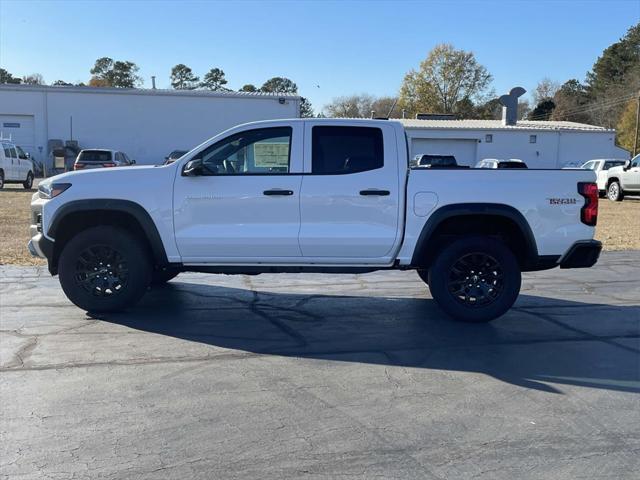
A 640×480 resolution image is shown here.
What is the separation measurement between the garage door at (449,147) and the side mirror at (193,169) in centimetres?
3687

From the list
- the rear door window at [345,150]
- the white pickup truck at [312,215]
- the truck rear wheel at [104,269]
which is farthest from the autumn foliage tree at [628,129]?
the truck rear wheel at [104,269]

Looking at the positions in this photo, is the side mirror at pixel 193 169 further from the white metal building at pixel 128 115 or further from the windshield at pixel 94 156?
the white metal building at pixel 128 115

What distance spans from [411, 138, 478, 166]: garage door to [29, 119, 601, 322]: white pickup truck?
119ft

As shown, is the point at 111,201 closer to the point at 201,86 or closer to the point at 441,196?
the point at 441,196

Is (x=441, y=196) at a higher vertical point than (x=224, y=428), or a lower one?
higher

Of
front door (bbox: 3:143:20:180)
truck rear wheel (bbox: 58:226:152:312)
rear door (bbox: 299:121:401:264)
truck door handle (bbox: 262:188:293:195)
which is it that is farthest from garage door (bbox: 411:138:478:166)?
truck rear wheel (bbox: 58:226:152:312)

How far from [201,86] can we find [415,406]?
106m

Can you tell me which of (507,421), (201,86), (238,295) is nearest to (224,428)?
(507,421)

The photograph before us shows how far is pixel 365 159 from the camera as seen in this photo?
21.7 feet

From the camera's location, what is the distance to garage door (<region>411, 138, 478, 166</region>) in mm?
42625

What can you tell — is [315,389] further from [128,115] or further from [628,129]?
[628,129]

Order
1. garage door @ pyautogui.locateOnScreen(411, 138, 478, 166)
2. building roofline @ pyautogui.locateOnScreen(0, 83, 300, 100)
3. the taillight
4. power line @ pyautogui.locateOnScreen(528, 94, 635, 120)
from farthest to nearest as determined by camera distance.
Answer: power line @ pyautogui.locateOnScreen(528, 94, 635, 120), garage door @ pyautogui.locateOnScreen(411, 138, 478, 166), building roofline @ pyautogui.locateOnScreen(0, 83, 300, 100), the taillight

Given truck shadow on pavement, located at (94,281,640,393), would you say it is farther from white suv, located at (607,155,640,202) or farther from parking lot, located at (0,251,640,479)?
white suv, located at (607,155,640,202)

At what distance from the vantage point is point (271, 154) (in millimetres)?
6641
